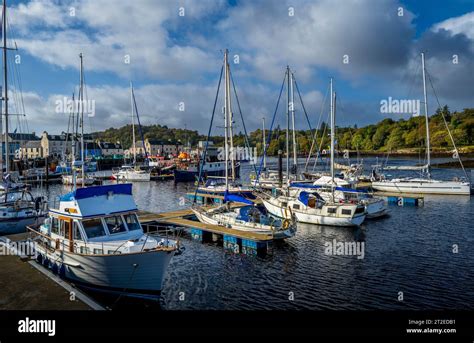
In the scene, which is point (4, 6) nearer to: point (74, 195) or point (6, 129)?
point (6, 129)

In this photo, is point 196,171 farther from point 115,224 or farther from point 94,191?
point 94,191

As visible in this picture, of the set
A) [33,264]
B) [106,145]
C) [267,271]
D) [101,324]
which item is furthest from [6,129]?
[106,145]

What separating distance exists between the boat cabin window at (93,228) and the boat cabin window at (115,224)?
32 centimetres

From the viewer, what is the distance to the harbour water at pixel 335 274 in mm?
17672

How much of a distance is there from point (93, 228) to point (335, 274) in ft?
41.9

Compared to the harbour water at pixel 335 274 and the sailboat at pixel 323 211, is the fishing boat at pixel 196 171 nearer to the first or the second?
the sailboat at pixel 323 211

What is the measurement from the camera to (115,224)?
1841 cm

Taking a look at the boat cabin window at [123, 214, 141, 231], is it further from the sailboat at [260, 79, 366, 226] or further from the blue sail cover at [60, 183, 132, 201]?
the sailboat at [260, 79, 366, 226]

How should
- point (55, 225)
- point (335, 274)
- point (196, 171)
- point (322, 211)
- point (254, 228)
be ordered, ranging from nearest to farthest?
1. point (55, 225)
2. point (335, 274)
3. point (254, 228)
4. point (322, 211)
5. point (196, 171)

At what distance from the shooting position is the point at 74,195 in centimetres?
1762

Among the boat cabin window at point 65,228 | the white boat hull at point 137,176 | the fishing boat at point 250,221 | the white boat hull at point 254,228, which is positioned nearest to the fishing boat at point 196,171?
the white boat hull at point 137,176

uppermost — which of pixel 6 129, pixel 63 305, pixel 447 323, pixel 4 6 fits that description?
pixel 4 6

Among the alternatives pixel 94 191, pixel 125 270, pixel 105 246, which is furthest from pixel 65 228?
pixel 125 270

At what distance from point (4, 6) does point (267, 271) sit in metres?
30.0
